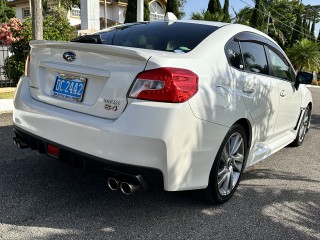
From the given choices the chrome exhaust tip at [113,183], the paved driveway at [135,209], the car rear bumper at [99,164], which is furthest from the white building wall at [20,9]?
the chrome exhaust tip at [113,183]

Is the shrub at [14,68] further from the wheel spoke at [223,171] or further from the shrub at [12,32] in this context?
the wheel spoke at [223,171]

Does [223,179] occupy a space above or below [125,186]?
below

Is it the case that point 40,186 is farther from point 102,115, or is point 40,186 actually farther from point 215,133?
point 215,133

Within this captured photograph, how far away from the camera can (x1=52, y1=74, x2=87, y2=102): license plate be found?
2909mm

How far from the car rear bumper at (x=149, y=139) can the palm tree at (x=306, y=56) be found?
29459mm

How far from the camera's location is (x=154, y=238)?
273cm

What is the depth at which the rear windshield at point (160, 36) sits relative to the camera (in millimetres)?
3262

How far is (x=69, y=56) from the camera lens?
2996 mm

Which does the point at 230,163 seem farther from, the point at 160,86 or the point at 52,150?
the point at 52,150

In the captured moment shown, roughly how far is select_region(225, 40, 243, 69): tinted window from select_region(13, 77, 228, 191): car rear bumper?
69cm

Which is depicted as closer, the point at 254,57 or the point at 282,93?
the point at 254,57

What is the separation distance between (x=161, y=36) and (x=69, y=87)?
102cm

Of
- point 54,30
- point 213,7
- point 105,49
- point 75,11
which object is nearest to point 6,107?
point 105,49

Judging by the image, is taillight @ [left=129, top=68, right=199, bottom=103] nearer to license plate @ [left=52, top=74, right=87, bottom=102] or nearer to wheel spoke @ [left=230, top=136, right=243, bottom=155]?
license plate @ [left=52, top=74, right=87, bottom=102]
